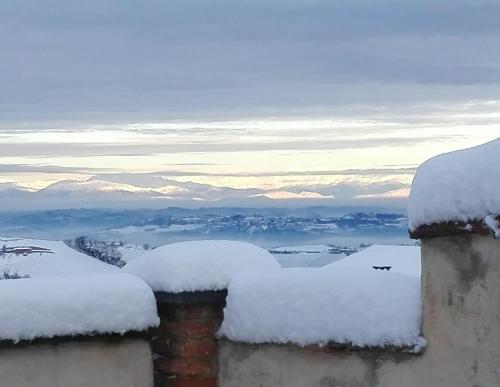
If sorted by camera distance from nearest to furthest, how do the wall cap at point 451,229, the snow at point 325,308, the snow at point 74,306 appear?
1. the wall cap at point 451,229
2. the snow at point 325,308
3. the snow at point 74,306

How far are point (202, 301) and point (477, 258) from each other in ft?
3.89

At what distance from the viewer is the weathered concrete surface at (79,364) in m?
3.43

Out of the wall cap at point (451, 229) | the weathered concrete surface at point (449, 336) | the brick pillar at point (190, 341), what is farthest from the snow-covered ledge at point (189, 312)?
the wall cap at point (451, 229)

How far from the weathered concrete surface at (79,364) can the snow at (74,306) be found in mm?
79

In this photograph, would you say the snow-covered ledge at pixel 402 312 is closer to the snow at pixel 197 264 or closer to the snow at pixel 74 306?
the snow at pixel 197 264

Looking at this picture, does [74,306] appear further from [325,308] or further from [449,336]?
[449,336]

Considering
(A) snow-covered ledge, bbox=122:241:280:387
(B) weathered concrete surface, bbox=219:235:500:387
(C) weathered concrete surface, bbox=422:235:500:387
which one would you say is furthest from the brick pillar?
(C) weathered concrete surface, bbox=422:235:500:387

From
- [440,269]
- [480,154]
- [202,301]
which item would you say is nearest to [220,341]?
[202,301]

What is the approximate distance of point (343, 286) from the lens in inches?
132

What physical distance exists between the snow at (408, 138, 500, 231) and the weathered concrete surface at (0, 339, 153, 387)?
51.1 inches

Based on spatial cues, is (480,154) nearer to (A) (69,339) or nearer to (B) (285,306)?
(B) (285,306)

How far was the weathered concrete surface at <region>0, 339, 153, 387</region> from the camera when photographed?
11.3ft

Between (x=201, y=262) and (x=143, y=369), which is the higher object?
(x=201, y=262)

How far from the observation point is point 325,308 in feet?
11.0
